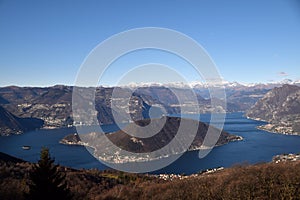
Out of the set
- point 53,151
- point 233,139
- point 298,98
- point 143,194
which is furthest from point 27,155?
point 298,98

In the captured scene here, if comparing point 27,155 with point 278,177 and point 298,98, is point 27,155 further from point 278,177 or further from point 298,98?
point 298,98

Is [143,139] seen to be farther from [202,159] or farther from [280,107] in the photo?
[280,107]

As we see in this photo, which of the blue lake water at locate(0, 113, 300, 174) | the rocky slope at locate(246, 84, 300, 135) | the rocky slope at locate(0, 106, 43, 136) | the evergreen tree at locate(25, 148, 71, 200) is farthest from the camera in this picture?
the rocky slope at locate(246, 84, 300, 135)

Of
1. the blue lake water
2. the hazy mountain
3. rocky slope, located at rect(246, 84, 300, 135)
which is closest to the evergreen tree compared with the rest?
the blue lake water

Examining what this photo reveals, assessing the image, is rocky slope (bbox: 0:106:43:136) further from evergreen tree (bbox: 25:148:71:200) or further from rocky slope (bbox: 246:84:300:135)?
evergreen tree (bbox: 25:148:71:200)

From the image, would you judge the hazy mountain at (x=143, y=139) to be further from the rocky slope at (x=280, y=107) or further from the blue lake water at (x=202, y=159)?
the rocky slope at (x=280, y=107)

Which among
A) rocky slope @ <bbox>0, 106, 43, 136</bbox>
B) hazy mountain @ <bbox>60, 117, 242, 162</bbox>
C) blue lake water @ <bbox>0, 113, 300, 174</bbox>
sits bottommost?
blue lake water @ <bbox>0, 113, 300, 174</bbox>

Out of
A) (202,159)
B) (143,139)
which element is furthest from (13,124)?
(202,159)

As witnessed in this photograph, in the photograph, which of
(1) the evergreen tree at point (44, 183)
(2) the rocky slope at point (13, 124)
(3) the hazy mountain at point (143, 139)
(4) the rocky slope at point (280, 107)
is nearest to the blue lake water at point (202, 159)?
(3) the hazy mountain at point (143, 139)

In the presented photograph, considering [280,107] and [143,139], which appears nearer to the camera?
[143,139]

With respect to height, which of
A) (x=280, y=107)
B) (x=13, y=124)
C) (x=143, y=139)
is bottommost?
(x=143, y=139)

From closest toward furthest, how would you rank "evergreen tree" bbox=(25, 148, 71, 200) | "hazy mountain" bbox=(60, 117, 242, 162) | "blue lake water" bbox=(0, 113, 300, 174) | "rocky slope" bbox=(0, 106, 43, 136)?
1. "evergreen tree" bbox=(25, 148, 71, 200)
2. "blue lake water" bbox=(0, 113, 300, 174)
3. "hazy mountain" bbox=(60, 117, 242, 162)
4. "rocky slope" bbox=(0, 106, 43, 136)
